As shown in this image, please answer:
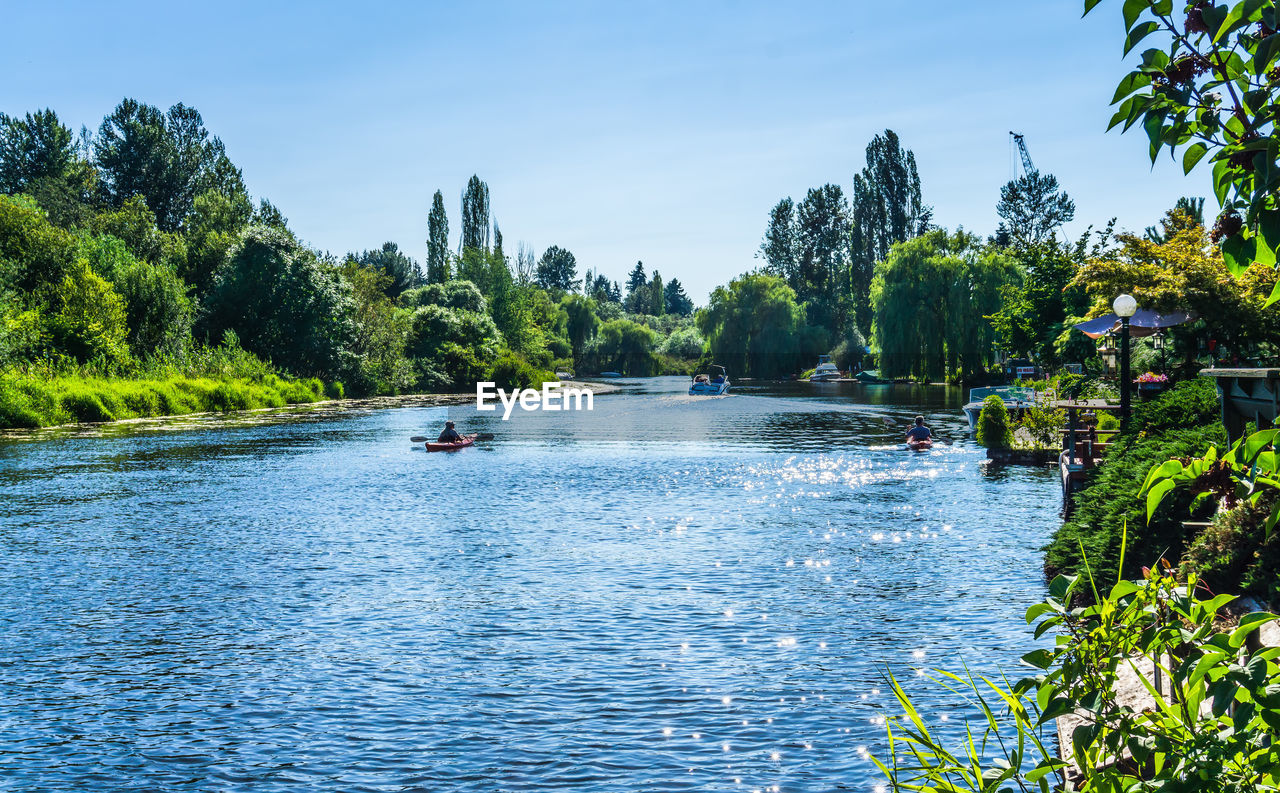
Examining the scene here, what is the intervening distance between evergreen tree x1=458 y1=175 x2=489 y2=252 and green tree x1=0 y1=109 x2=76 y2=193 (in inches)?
1601

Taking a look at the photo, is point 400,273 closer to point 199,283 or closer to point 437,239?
point 437,239

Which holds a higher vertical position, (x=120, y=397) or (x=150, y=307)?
(x=150, y=307)

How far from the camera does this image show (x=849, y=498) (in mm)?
25219

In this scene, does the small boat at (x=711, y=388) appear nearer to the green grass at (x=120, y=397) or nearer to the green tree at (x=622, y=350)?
the green grass at (x=120, y=397)

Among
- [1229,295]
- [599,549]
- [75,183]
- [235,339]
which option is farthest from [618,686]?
[75,183]

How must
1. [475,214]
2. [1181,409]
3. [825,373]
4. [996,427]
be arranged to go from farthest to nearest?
1. [475,214]
2. [825,373]
3. [996,427]
4. [1181,409]

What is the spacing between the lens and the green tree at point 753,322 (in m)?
103

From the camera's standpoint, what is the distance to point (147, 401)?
166 ft

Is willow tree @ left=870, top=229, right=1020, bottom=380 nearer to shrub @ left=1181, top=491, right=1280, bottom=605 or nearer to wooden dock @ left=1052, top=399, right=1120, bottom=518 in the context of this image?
wooden dock @ left=1052, top=399, right=1120, bottom=518

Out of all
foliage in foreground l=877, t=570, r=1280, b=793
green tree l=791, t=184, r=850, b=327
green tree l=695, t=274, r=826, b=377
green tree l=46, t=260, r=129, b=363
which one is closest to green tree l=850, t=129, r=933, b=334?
green tree l=695, t=274, r=826, b=377

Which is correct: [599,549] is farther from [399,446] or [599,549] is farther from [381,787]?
[399,446]

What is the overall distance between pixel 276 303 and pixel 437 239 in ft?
155

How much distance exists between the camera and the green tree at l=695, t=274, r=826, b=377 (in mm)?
103375

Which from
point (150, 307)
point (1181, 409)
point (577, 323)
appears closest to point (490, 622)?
point (1181, 409)
